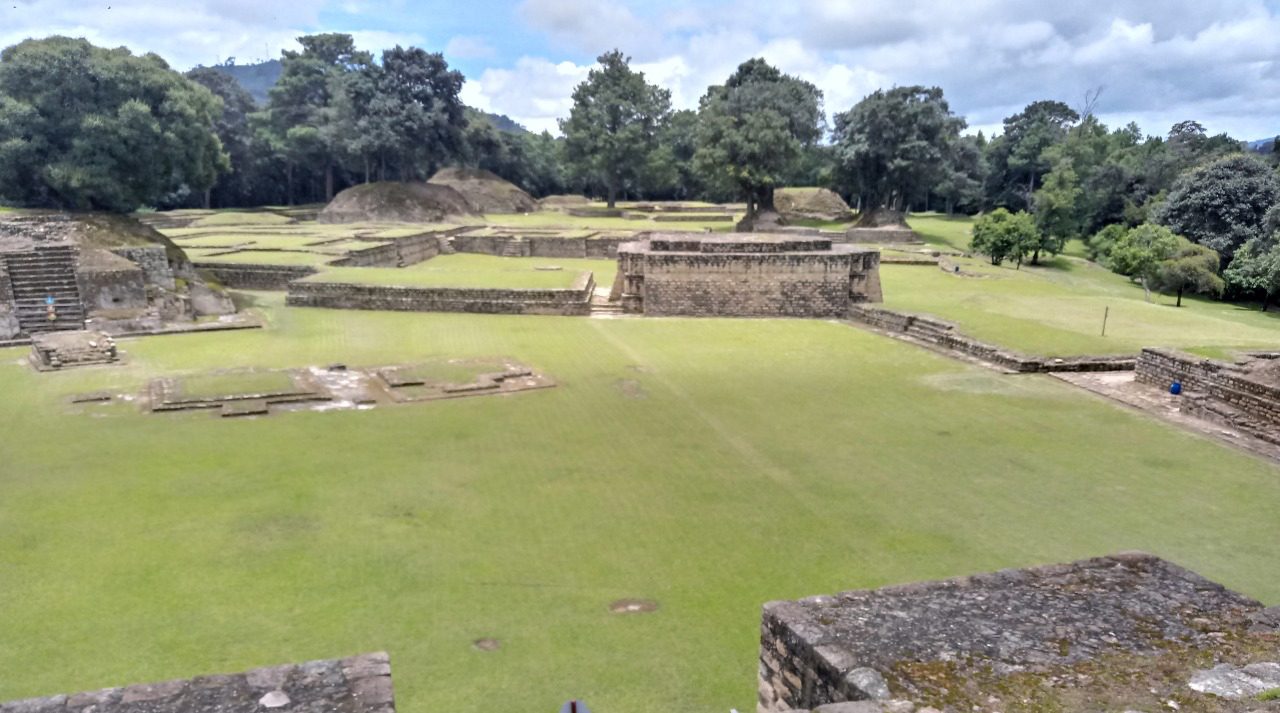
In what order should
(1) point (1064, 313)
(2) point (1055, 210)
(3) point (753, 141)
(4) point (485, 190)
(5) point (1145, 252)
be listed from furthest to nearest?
(4) point (485, 190), (3) point (753, 141), (2) point (1055, 210), (5) point (1145, 252), (1) point (1064, 313)

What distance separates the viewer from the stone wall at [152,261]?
50.3 feet

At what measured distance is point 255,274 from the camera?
19953mm

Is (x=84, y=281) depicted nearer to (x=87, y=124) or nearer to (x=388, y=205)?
(x=87, y=124)

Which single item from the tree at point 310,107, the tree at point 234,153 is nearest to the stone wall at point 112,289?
the tree at point 310,107

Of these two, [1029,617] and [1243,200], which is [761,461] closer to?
[1029,617]

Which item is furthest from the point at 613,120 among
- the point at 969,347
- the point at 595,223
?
the point at 969,347

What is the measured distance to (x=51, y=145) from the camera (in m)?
15.1

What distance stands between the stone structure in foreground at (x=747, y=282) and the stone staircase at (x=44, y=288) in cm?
1049

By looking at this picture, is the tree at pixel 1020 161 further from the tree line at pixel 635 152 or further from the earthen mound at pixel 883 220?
the earthen mound at pixel 883 220

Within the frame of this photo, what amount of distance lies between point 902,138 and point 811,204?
28.5 feet

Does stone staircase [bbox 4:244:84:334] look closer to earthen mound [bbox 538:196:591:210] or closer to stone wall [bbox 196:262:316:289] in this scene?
stone wall [bbox 196:262:316:289]

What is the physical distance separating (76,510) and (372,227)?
84.0ft

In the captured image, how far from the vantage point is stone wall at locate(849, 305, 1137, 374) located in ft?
39.3

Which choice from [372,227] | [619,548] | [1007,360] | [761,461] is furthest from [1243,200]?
[372,227]
